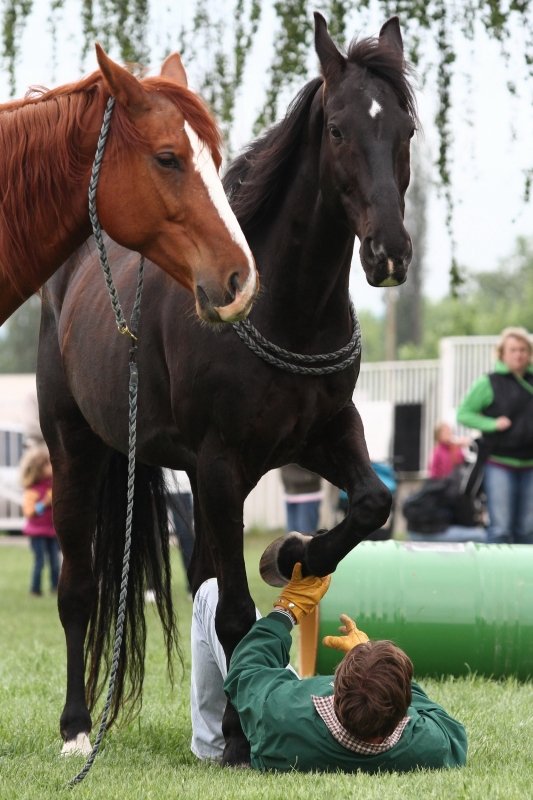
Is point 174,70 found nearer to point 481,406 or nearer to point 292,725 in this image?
point 292,725

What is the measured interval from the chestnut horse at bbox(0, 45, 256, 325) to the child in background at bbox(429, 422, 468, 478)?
39.2 ft

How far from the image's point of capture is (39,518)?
492 inches

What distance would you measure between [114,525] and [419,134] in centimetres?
A: 225

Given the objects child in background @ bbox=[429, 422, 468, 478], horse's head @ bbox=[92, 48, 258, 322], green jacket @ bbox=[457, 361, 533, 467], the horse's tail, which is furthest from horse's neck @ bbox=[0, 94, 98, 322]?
child in background @ bbox=[429, 422, 468, 478]

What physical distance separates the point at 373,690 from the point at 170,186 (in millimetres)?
1607

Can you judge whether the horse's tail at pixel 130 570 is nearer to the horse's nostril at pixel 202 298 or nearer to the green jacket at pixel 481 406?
the horse's nostril at pixel 202 298

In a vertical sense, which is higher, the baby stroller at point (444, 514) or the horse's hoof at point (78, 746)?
the baby stroller at point (444, 514)

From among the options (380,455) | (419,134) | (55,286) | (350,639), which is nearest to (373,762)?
(350,639)

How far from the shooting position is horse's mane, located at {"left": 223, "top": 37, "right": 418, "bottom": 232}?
3.92m

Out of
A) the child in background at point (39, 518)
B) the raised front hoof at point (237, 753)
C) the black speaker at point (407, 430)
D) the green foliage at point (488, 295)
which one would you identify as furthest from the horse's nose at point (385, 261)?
the green foliage at point (488, 295)

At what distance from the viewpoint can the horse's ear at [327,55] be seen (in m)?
3.90

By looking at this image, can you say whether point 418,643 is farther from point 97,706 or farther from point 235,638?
point 235,638

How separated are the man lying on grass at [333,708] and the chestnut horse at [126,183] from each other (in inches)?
46.8

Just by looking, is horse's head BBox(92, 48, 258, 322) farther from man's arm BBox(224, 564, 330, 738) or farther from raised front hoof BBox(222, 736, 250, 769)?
raised front hoof BBox(222, 736, 250, 769)
